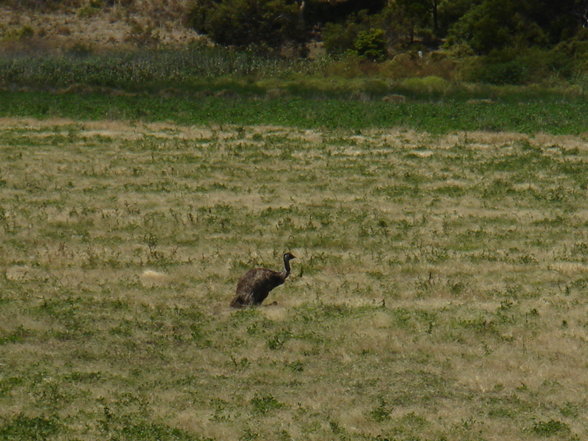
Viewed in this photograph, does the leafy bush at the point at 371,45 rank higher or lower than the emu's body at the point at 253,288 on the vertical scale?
lower

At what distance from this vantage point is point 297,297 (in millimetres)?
15219

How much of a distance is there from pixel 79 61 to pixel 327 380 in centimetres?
4126

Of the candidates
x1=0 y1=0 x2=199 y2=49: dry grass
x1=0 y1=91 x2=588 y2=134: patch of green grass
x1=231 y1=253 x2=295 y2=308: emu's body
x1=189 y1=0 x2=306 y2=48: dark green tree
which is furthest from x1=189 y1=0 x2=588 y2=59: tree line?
x1=231 y1=253 x2=295 y2=308: emu's body

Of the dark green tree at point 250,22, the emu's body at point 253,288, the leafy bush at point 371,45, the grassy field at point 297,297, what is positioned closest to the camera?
the grassy field at point 297,297

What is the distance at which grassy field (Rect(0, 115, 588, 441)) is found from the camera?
10.7 metres

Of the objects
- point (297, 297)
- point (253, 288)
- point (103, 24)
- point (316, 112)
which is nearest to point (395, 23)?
point (103, 24)

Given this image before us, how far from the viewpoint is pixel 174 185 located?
2439 cm

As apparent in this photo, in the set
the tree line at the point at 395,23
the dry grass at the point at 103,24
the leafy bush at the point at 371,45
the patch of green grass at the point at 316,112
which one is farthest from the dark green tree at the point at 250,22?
the patch of green grass at the point at 316,112

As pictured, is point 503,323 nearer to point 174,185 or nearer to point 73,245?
point 73,245

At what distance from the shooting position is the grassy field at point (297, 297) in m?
10.7

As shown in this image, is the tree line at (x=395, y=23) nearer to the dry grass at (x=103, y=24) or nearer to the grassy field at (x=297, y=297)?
the dry grass at (x=103, y=24)

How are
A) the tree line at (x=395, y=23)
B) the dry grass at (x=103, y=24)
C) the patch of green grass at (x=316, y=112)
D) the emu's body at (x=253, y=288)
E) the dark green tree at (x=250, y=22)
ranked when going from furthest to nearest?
the dry grass at (x=103, y=24) < the dark green tree at (x=250, y=22) < the tree line at (x=395, y=23) < the patch of green grass at (x=316, y=112) < the emu's body at (x=253, y=288)

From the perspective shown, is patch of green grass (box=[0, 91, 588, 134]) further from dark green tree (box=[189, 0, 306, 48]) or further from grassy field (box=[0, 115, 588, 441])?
dark green tree (box=[189, 0, 306, 48])

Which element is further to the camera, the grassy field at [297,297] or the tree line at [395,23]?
the tree line at [395,23]
